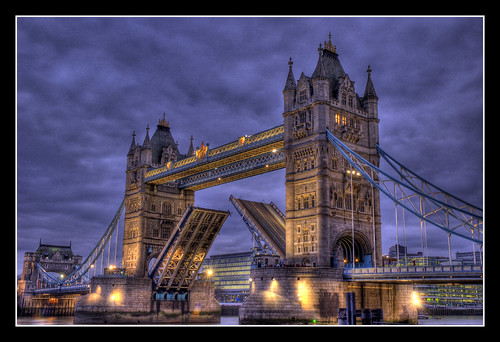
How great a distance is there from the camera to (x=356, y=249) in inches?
2078

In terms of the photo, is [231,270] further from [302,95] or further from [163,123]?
[302,95]

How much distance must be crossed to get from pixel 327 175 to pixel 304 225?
198 inches

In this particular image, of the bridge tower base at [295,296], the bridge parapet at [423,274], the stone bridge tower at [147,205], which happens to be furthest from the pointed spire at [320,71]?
the stone bridge tower at [147,205]

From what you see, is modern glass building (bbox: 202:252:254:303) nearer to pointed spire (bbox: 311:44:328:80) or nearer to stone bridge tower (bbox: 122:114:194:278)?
stone bridge tower (bbox: 122:114:194:278)

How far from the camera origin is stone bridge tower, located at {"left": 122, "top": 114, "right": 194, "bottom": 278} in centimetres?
7381

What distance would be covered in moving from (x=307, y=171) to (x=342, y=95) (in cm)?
811

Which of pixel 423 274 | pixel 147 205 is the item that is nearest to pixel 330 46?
pixel 423 274

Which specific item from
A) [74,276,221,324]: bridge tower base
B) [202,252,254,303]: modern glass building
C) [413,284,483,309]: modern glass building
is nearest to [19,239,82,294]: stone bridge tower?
[202,252,254,303]: modern glass building

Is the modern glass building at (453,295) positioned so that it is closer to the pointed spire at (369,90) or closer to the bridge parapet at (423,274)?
the pointed spire at (369,90)

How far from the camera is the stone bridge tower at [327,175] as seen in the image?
49500 mm

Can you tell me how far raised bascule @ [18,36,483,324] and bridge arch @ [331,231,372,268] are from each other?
94 mm

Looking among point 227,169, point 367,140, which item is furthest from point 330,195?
point 227,169

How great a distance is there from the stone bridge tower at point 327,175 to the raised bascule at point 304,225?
10 cm
